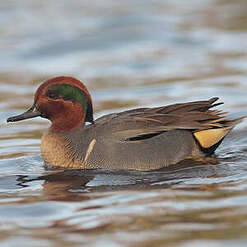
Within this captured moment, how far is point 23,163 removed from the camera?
30.9 feet

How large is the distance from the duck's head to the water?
0.62 metres

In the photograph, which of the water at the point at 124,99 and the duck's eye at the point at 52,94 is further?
the duck's eye at the point at 52,94

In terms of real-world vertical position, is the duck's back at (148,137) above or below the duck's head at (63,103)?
below

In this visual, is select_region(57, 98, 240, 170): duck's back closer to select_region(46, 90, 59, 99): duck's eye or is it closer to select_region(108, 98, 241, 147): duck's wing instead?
select_region(108, 98, 241, 147): duck's wing

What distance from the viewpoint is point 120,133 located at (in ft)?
28.4

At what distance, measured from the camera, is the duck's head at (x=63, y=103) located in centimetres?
891

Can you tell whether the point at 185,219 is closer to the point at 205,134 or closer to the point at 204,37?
the point at 205,134

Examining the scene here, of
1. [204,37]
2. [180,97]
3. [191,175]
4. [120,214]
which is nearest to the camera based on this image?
[120,214]

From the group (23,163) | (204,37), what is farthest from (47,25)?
(23,163)

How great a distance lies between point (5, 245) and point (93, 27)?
12.4m

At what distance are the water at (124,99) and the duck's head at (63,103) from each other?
0.62 metres

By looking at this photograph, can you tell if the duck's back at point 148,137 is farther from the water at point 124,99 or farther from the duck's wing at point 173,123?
the water at point 124,99

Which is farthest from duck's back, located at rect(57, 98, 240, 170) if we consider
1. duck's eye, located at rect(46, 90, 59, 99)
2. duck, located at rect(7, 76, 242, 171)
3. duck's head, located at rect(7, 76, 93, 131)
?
duck's eye, located at rect(46, 90, 59, 99)

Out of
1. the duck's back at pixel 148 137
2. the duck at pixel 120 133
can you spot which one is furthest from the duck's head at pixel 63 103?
the duck's back at pixel 148 137
